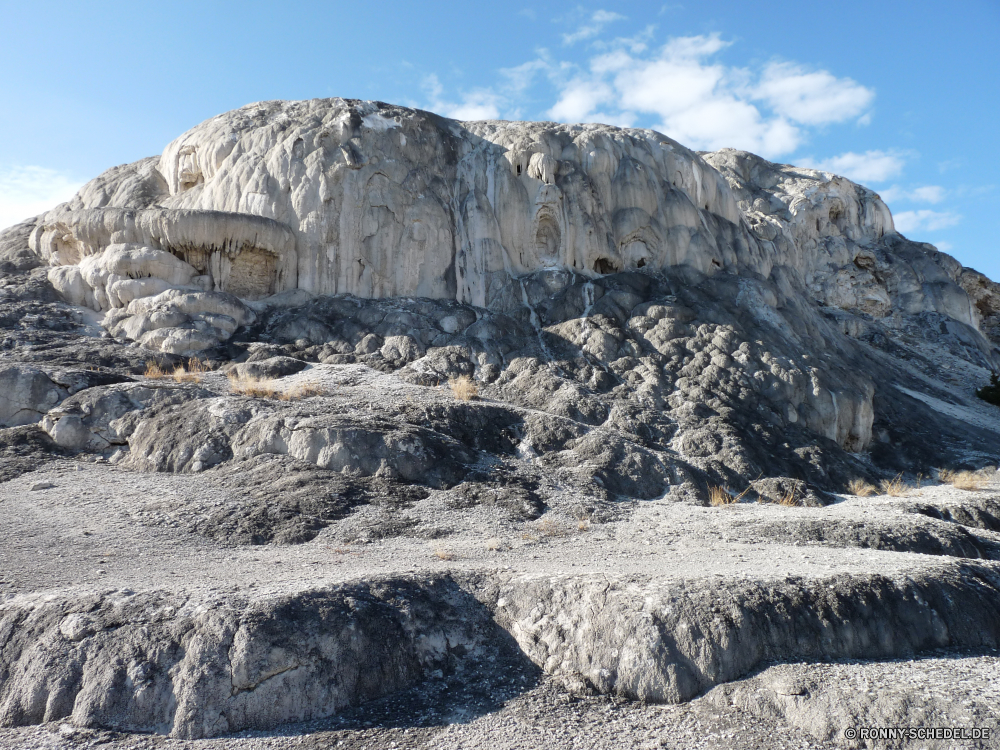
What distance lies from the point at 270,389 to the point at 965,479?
15937 mm

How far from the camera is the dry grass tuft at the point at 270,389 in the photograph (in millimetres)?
14336

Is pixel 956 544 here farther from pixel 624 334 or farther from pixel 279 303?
pixel 279 303

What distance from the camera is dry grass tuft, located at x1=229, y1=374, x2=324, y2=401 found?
14.3 metres

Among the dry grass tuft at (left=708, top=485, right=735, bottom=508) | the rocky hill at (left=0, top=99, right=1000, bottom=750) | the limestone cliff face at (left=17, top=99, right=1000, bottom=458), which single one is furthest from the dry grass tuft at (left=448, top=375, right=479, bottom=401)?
the dry grass tuft at (left=708, top=485, right=735, bottom=508)

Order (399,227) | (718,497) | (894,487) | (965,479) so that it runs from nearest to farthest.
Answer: (718,497) → (894,487) → (965,479) → (399,227)

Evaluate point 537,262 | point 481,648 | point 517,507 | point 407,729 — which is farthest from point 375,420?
point 537,262

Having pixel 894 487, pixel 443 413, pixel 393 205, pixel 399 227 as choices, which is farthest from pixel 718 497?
pixel 393 205

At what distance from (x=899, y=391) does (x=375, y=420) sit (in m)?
18.1

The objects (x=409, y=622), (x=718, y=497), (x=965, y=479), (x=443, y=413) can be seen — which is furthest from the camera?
(x=965, y=479)

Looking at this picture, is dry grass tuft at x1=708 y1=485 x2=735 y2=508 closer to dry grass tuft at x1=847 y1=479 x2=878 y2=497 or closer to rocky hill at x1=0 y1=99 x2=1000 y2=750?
rocky hill at x1=0 y1=99 x2=1000 y2=750

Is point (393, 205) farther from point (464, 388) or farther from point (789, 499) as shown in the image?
point (789, 499)

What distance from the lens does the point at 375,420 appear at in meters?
13.1

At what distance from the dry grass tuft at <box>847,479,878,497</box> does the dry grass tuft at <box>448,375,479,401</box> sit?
28.1ft

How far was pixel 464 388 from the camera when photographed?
51.9 feet
